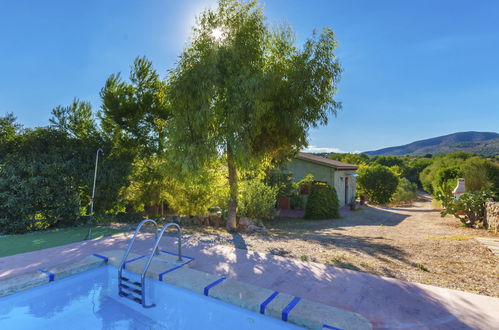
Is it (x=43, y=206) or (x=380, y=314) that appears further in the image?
(x=43, y=206)

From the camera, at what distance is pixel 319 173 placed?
1631 cm

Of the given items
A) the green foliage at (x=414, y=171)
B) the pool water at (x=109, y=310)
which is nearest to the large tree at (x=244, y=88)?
the pool water at (x=109, y=310)

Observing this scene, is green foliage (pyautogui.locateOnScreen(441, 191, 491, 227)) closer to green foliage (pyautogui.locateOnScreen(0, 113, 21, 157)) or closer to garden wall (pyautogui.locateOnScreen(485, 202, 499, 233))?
garden wall (pyautogui.locateOnScreen(485, 202, 499, 233))

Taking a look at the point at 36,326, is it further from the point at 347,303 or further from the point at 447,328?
the point at 447,328

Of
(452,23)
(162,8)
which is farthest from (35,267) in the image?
(452,23)

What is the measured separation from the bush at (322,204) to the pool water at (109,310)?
1039 cm

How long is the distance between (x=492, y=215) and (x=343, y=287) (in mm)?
7836

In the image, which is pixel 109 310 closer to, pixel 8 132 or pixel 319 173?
pixel 8 132

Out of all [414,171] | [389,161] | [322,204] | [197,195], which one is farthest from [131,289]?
[389,161]

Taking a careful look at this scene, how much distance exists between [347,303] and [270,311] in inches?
42.8

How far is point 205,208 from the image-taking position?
1105 cm

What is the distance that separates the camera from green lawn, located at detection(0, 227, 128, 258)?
6.03 meters

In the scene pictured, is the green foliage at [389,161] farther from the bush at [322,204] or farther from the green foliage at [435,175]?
the bush at [322,204]

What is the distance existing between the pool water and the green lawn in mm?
2332
